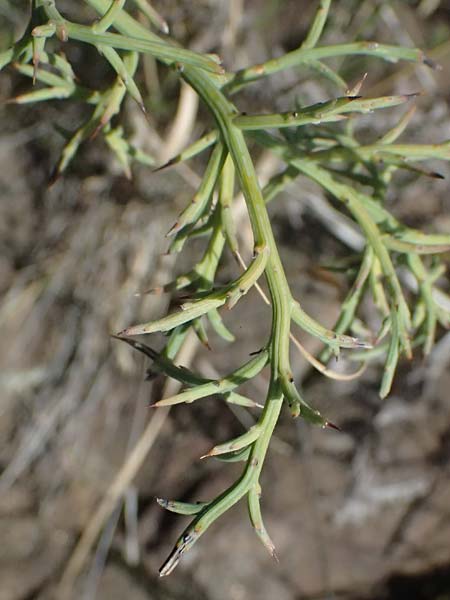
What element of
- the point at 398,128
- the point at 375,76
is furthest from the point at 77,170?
the point at 398,128

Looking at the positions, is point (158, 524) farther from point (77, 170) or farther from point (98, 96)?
point (98, 96)

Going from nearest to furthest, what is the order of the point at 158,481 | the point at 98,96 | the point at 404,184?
the point at 98,96, the point at 404,184, the point at 158,481

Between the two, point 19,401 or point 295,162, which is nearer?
point 295,162

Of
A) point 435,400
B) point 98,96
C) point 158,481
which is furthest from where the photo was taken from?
point 158,481

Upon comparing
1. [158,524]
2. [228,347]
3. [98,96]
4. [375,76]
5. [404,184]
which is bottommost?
[158,524]

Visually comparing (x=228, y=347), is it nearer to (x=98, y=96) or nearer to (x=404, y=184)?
(x=404, y=184)

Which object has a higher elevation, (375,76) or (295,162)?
(295,162)

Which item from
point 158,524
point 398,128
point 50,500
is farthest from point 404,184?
point 50,500
